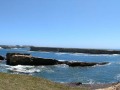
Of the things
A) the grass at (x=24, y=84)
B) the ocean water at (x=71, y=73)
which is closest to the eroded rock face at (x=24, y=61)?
the ocean water at (x=71, y=73)

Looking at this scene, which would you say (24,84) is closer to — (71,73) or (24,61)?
(71,73)

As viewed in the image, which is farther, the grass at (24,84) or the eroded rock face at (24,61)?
the eroded rock face at (24,61)

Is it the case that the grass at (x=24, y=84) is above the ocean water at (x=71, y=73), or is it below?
above

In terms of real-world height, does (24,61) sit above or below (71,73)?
above

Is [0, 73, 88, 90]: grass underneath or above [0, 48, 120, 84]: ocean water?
above

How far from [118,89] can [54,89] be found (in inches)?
188

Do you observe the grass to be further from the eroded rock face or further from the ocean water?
the eroded rock face

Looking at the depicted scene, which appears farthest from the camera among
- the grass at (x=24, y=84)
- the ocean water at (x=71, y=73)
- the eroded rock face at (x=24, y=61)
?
the eroded rock face at (x=24, y=61)

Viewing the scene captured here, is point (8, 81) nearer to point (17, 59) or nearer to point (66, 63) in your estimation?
point (17, 59)

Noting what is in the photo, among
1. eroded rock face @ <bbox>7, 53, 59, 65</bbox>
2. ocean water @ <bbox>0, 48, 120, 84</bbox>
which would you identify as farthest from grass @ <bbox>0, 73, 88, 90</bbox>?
eroded rock face @ <bbox>7, 53, 59, 65</bbox>

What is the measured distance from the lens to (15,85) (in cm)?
2173

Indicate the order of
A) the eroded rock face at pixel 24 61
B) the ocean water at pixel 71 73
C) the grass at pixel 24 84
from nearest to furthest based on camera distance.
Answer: the grass at pixel 24 84
the ocean water at pixel 71 73
the eroded rock face at pixel 24 61

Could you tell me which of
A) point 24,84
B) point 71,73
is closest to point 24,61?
point 71,73

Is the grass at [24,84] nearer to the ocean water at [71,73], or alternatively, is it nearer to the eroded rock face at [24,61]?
the ocean water at [71,73]
